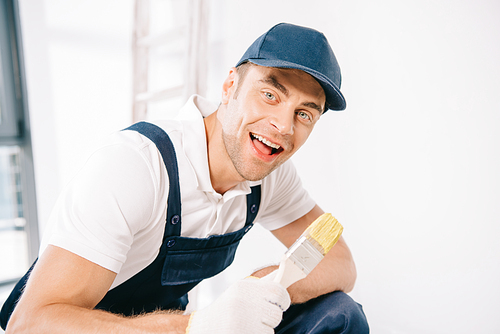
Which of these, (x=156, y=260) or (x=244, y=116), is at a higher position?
(x=244, y=116)

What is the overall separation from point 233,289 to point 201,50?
1.34m

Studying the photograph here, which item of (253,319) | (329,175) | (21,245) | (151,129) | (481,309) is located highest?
(151,129)

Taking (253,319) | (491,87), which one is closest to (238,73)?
(253,319)

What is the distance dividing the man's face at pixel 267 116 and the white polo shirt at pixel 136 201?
10 centimetres

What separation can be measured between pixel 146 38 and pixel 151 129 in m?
1.18

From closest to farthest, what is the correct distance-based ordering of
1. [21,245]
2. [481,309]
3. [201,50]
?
[481,309] < [201,50] < [21,245]

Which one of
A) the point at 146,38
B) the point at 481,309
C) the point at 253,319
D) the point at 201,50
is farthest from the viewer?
the point at 146,38

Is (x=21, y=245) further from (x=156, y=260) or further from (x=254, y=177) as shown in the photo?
(x=254, y=177)

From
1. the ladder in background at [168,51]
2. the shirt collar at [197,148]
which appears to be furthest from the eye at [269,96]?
the ladder in background at [168,51]

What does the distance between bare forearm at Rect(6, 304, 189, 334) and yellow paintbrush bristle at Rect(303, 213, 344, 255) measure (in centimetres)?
32

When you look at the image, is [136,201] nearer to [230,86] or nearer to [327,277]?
[230,86]

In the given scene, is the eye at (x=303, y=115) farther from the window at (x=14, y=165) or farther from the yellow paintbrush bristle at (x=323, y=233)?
the window at (x=14, y=165)

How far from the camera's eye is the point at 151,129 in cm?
98

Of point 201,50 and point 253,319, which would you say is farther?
point 201,50
